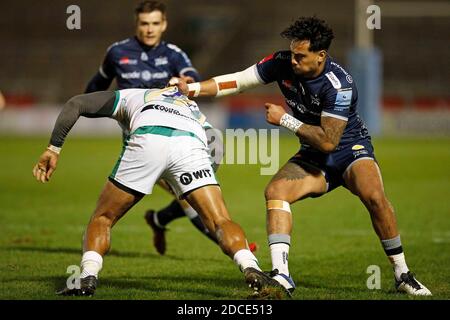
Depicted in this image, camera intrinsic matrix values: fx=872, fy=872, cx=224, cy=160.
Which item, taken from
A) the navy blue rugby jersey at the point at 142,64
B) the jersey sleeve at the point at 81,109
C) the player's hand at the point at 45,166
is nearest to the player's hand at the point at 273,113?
the jersey sleeve at the point at 81,109

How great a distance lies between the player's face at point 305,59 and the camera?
23.1 feet

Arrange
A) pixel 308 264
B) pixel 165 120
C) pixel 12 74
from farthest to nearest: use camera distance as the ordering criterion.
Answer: pixel 12 74 → pixel 308 264 → pixel 165 120

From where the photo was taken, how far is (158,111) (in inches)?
269

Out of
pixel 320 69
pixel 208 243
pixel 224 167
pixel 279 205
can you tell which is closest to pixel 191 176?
pixel 279 205

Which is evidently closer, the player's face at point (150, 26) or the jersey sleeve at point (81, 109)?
the jersey sleeve at point (81, 109)

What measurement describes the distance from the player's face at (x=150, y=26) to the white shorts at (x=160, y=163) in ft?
12.5

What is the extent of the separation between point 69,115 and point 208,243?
14.8 ft

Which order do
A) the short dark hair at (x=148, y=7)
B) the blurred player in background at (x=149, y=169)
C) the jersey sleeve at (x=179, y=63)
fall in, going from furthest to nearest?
the jersey sleeve at (x=179, y=63) < the short dark hair at (x=148, y=7) < the blurred player in background at (x=149, y=169)

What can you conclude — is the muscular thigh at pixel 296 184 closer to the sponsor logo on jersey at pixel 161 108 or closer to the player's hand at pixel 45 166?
the sponsor logo on jersey at pixel 161 108

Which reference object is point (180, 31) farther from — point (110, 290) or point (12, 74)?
point (110, 290)

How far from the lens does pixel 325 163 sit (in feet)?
24.5

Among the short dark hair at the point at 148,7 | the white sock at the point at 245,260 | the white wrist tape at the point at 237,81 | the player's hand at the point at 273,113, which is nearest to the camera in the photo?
the white sock at the point at 245,260

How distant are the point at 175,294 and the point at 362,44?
30.1 metres

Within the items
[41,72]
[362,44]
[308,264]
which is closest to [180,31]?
[41,72]
